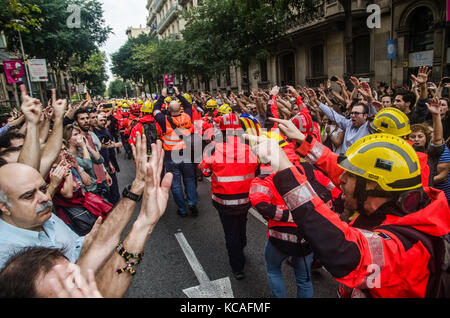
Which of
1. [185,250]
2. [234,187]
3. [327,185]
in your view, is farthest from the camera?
[185,250]

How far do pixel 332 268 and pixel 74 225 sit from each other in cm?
276

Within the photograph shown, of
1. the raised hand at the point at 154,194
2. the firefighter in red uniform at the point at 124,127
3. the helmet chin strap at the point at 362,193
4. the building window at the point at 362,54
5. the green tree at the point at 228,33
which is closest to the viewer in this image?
the helmet chin strap at the point at 362,193

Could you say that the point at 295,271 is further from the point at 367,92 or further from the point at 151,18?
the point at 151,18

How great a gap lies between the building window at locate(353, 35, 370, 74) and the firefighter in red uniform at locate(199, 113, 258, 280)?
15.0 metres

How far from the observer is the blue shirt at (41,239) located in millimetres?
1646

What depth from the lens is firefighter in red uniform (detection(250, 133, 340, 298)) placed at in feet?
7.93

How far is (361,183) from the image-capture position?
148 centimetres

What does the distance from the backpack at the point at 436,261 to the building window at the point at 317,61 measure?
62.2 feet

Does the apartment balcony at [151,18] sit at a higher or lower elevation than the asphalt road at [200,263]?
higher

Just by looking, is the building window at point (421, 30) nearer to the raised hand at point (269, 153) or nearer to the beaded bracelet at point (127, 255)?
the raised hand at point (269, 153)

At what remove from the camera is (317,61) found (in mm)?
18781

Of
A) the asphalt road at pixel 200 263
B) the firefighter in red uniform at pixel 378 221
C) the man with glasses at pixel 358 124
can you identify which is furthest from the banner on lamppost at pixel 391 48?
the firefighter in red uniform at pixel 378 221

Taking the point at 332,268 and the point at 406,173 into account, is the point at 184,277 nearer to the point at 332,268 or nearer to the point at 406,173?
the point at 332,268
